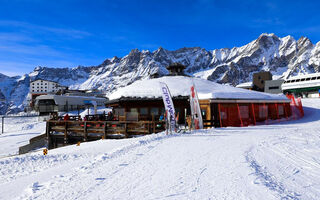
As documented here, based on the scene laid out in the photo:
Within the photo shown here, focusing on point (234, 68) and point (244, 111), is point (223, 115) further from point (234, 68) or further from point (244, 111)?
point (234, 68)

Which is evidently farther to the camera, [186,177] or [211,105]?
[211,105]

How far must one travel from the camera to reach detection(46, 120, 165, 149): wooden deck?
1330 centimetres

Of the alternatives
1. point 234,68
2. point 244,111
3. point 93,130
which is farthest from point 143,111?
point 234,68

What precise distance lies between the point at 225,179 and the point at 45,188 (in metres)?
4.03

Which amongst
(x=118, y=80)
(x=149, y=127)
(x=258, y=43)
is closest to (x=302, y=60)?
(x=258, y=43)

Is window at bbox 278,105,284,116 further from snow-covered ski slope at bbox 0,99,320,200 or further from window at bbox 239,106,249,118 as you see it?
snow-covered ski slope at bbox 0,99,320,200

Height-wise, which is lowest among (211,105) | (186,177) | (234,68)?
(186,177)

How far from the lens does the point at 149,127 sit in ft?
43.1

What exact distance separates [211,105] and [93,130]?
32.4ft

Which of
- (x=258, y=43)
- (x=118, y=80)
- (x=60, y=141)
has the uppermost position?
(x=258, y=43)

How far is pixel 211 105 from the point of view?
16.0 m

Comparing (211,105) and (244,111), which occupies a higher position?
(211,105)

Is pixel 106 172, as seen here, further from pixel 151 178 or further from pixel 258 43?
pixel 258 43

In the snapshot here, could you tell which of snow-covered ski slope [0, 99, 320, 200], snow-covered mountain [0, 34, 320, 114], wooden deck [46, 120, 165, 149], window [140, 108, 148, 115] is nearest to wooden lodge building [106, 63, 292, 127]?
window [140, 108, 148, 115]
